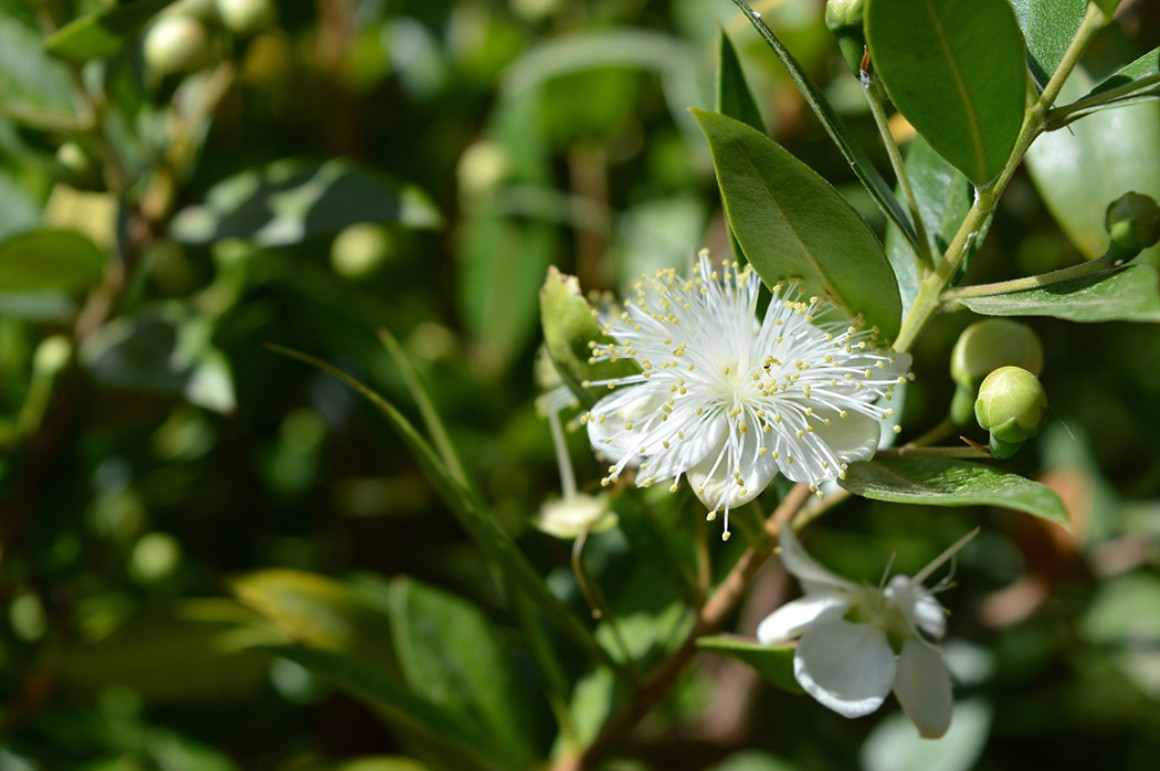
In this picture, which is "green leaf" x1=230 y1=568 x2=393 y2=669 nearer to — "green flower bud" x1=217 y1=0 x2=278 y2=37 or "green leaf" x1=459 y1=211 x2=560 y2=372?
"green leaf" x1=459 y1=211 x2=560 y2=372

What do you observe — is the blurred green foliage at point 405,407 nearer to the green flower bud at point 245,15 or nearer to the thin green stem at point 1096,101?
the green flower bud at point 245,15

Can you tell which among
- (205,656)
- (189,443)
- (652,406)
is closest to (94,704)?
(205,656)

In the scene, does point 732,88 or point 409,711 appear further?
point 409,711

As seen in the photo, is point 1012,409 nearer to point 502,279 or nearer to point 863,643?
point 863,643

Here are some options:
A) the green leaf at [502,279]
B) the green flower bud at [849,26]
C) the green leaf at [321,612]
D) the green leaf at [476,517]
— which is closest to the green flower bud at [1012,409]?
the green flower bud at [849,26]

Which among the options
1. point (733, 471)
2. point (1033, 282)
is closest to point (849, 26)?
point (1033, 282)

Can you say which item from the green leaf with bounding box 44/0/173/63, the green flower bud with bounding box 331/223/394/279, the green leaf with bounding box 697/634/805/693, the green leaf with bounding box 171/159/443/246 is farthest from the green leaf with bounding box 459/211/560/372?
the green leaf with bounding box 697/634/805/693
